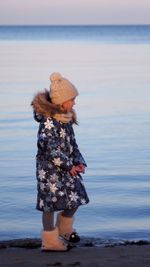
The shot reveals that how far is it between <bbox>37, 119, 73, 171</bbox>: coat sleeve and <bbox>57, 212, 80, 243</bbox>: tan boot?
1.61ft

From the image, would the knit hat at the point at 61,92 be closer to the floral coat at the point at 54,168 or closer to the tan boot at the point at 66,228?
the floral coat at the point at 54,168

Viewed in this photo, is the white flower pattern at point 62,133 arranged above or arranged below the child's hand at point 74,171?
above

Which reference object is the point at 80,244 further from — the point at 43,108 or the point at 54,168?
the point at 43,108

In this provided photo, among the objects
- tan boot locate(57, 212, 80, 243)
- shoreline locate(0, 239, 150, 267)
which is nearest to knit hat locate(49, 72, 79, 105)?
tan boot locate(57, 212, 80, 243)

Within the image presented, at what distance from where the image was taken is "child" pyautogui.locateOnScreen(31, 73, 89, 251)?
268 inches

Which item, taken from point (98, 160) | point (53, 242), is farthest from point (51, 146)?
point (98, 160)

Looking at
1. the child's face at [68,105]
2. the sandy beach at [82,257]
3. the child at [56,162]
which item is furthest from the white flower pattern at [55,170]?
the sandy beach at [82,257]

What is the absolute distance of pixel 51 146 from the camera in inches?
266

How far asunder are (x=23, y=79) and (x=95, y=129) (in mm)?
14235

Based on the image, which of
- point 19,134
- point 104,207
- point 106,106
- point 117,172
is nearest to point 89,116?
point 106,106

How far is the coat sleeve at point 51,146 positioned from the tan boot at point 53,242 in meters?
0.51

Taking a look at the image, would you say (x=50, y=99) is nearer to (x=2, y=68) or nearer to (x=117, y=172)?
(x=117, y=172)

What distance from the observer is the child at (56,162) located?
680 centimetres

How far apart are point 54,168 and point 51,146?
19 cm
